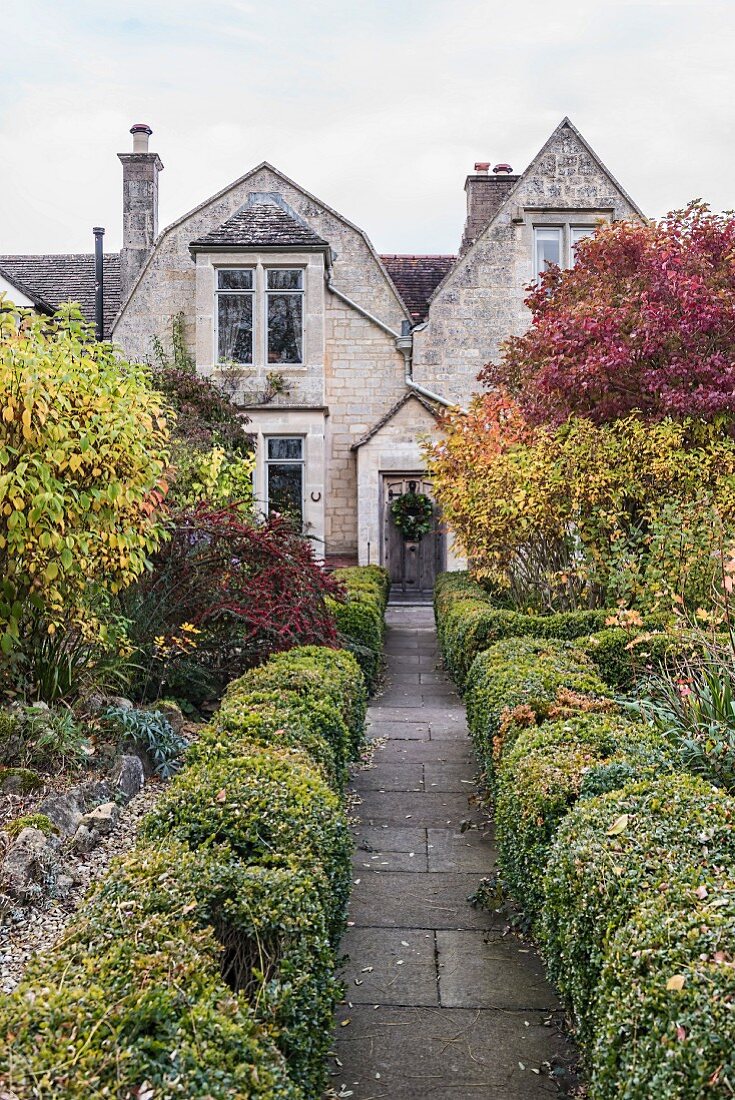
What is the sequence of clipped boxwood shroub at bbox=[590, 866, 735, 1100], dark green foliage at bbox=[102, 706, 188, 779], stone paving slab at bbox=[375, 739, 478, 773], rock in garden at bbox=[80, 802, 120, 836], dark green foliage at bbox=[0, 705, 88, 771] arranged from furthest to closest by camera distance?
1. stone paving slab at bbox=[375, 739, 478, 773]
2. dark green foliage at bbox=[102, 706, 188, 779]
3. dark green foliage at bbox=[0, 705, 88, 771]
4. rock in garden at bbox=[80, 802, 120, 836]
5. clipped boxwood shroub at bbox=[590, 866, 735, 1100]

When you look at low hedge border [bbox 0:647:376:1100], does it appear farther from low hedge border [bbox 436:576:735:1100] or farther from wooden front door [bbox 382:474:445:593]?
wooden front door [bbox 382:474:445:593]

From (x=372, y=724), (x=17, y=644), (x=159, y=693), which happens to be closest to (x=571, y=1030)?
(x=17, y=644)

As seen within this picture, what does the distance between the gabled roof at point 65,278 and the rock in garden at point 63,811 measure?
1992 cm

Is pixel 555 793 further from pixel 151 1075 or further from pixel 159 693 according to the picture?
pixel 159 693

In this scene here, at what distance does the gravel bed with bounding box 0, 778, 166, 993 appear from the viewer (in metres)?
3.46

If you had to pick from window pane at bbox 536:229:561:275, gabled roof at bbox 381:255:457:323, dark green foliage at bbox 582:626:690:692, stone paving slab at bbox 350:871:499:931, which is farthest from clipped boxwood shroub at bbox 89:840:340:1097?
gabled roof at bbox 381:255:457:323

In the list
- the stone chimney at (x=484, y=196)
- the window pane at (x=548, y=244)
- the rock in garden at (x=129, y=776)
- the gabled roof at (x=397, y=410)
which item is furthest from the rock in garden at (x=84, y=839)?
the stone chimney at (x=484, y=196)

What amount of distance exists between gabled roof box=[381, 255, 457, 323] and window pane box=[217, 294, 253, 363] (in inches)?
154

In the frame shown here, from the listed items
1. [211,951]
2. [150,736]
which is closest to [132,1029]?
[211,951]

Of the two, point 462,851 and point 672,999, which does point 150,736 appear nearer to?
point 462,851

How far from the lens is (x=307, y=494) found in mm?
20312

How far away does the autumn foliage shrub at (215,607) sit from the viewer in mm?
7527

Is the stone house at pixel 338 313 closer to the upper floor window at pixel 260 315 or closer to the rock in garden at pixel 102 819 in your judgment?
the upper floor window at pixel 260 315

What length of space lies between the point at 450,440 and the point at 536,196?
35.2 feet
